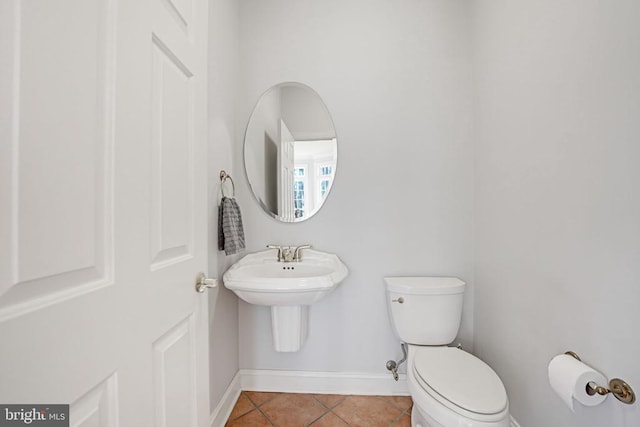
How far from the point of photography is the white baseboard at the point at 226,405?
146cm

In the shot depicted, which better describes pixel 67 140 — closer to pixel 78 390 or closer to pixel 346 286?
pixel 78 390

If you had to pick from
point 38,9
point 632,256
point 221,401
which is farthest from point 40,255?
point 221,401

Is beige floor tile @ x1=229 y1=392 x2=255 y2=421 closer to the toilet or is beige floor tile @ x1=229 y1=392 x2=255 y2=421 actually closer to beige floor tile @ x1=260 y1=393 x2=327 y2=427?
beige floor tile @ x1=260 y1=393 x2=327 y2=427

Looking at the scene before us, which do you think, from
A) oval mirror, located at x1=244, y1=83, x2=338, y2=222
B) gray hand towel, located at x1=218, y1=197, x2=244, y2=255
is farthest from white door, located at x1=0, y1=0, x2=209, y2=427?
oval mirror, located at x1=244, y1=83, x2=338, y2=222

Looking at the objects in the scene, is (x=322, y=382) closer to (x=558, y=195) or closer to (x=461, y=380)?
(x=461, y=380)

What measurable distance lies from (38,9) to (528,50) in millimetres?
1626

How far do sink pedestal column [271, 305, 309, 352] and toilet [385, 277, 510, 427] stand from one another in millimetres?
531

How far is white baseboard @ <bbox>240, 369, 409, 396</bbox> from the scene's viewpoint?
179 cm

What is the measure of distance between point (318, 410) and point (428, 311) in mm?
839

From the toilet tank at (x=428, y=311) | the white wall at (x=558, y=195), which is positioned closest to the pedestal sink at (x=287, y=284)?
the toilet tank at (x=428, y=311)

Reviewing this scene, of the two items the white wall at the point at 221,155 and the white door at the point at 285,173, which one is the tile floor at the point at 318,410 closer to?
the white wall at the point at 221,155

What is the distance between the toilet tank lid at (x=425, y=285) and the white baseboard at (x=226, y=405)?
1.08 meters

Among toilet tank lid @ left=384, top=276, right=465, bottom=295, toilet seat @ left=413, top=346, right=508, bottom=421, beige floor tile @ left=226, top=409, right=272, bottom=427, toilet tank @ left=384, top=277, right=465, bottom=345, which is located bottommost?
beige floor tile @ left=226, top=409, right=272, bottom=427

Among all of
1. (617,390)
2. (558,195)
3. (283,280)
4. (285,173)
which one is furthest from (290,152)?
(617,390)
